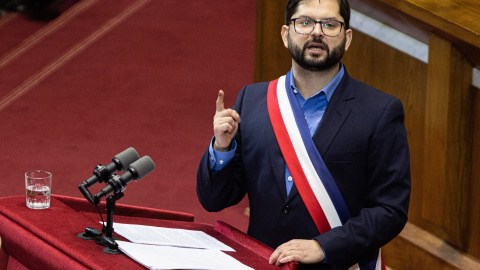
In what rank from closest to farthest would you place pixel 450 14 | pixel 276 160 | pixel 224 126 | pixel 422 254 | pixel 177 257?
pixel 177 257 → pixel 224 126 → pixel 276 160 → pixel 450 14 → pixel 422 254

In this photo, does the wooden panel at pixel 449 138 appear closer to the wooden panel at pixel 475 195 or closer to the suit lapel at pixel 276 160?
the wooden panel at pixel 475 195

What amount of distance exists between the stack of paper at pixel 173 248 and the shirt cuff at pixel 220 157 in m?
0.16

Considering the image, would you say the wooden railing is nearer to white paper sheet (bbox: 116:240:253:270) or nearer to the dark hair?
the dark hair

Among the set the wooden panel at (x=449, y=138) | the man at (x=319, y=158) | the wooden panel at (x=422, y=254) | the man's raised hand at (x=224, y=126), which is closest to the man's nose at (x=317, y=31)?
the man at (x=319, y=158)

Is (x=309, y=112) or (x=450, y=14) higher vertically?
(x=450, y=14)

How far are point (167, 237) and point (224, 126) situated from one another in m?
0.27

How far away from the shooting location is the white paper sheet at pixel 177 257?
1.71 m

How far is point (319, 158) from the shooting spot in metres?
2.04

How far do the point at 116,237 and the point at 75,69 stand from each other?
11.6 feet

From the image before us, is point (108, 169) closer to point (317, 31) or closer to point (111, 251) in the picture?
point (111, 251)

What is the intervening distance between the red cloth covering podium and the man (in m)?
0.08

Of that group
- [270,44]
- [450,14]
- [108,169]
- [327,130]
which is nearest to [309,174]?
[327,130]

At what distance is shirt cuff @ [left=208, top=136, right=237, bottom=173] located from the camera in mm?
2074

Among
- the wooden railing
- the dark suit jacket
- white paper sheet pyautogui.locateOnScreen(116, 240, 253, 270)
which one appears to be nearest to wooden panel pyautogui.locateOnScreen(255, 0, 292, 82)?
the wooden railing
